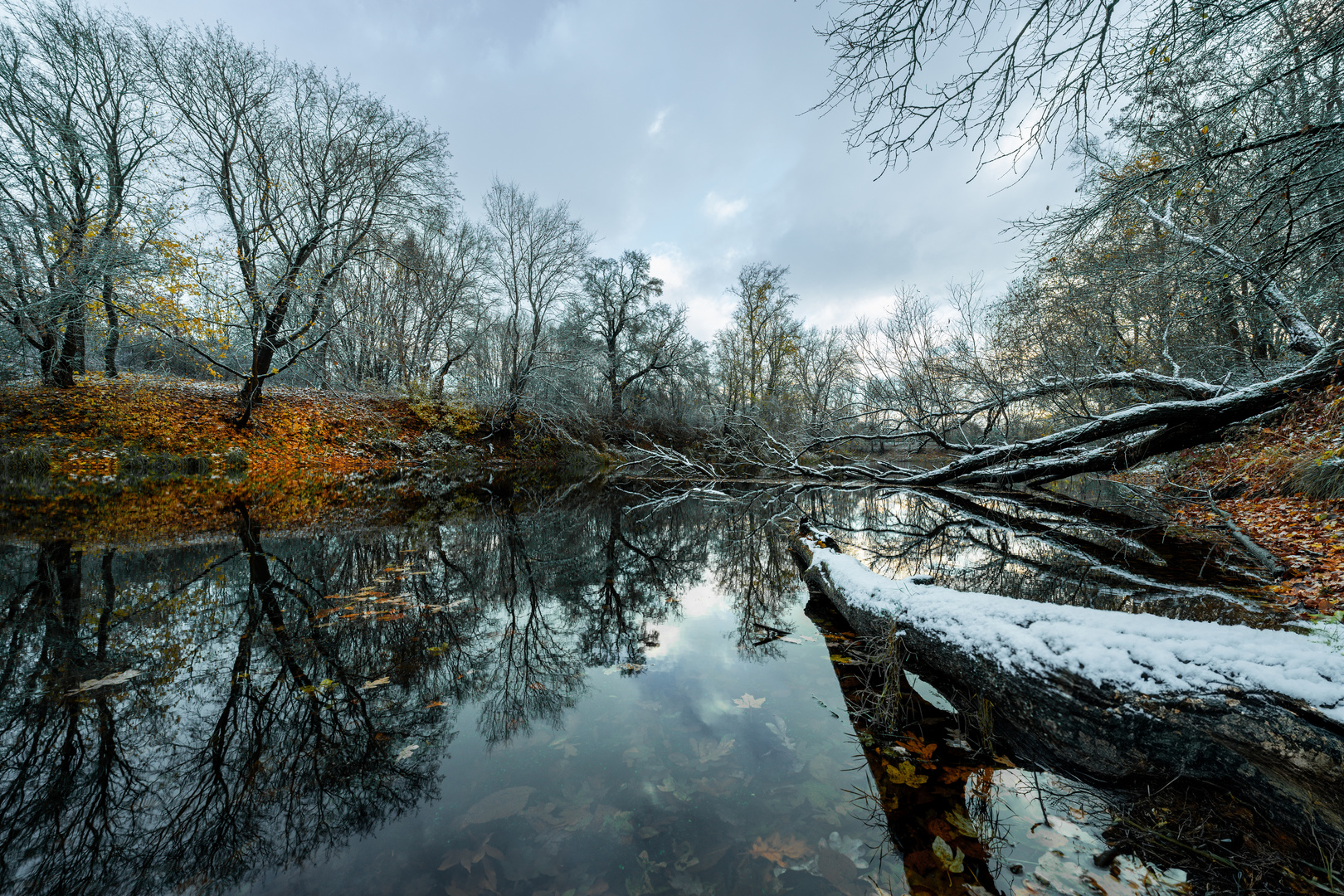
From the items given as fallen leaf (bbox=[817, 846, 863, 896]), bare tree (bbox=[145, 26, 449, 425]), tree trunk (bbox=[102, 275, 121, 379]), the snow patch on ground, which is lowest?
fallen leaf (bbox=[817, 846, 863, 896])

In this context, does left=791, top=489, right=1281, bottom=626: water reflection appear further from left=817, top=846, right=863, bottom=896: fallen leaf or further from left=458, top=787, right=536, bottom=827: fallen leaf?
left=458, top=787, right=536, bottom=827: fallen leaf

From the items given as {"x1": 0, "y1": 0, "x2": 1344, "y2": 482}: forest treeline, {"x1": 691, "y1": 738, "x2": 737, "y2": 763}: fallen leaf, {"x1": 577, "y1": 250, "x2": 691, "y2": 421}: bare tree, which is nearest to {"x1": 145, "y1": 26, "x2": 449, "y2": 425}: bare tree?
{"x1": 0, "y1": 0, "x2": 1344, "y2": 482}: forest treeline

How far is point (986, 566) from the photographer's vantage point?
527cm

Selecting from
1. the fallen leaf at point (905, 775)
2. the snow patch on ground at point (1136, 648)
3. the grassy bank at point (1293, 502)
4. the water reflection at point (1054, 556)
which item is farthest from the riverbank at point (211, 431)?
the grassy bank at point (1293, 502)

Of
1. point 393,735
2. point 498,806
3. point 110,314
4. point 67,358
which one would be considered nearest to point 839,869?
point 498,806

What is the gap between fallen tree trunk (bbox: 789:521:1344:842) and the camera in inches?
62.4

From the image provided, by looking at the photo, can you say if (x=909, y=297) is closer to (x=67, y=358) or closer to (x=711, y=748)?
(x=711, y=748)

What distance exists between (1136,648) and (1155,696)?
0.70 feet

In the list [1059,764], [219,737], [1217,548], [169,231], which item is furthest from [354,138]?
[1217,548]

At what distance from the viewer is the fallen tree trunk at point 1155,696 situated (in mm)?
1585

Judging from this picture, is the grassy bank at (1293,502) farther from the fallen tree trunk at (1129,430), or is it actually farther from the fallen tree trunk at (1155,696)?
the fallen tree trunk at (1155,696)

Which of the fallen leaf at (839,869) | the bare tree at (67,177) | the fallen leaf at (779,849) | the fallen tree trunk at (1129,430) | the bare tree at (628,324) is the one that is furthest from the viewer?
the bare tree at (628,324)

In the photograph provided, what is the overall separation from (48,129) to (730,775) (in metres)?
19.1

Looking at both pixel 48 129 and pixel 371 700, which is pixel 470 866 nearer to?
pixel 371 700
